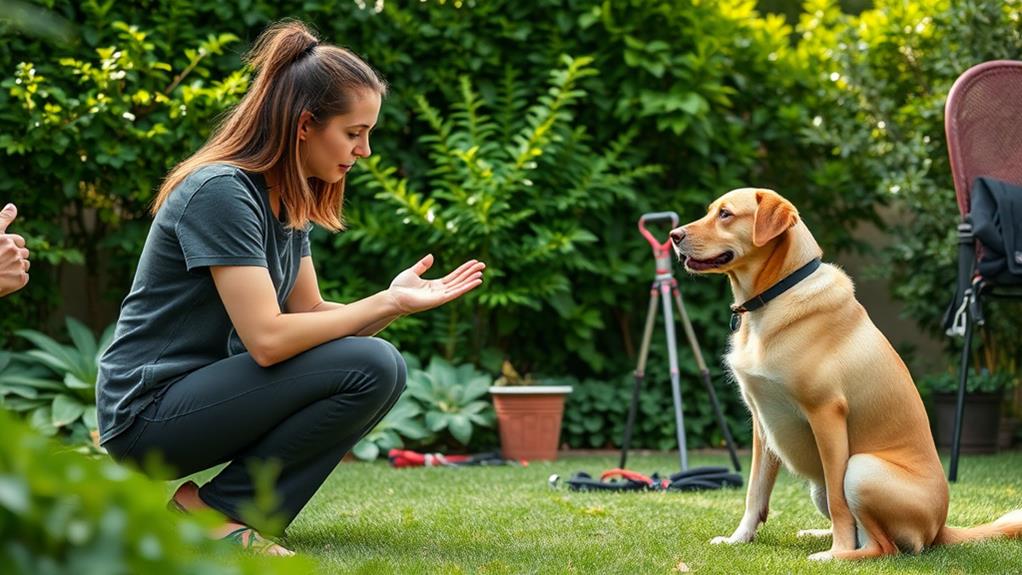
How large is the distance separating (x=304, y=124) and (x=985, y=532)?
2029mm

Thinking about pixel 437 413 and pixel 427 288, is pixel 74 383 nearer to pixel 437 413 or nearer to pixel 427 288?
pixel 437 413

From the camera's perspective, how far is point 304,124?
2715 millimetres

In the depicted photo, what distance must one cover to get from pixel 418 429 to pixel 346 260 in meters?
1.14

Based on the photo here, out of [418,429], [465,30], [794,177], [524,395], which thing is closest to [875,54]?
[794,177]

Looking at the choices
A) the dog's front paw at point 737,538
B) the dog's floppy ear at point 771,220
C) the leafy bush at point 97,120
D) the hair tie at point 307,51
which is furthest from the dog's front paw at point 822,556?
the leafy bush at point 97,120

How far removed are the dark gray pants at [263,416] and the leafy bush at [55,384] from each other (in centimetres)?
268

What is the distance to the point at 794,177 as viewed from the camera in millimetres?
6941

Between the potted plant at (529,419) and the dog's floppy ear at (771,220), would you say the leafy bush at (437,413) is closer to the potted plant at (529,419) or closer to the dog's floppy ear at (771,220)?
the potted plant at (529,419)

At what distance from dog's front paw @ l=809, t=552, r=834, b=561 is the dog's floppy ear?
801mm

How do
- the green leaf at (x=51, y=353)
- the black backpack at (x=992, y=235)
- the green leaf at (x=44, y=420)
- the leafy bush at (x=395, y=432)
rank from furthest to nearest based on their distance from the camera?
the leafy bush at (x=395, y=432) < the green leaf at (x=51, y=353) < the green leaf at (x=44, y=420) < the black backpack at (x=992, y=235)

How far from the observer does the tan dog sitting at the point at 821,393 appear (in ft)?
9.20

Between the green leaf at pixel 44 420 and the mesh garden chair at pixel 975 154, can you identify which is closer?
the mesh garden chair at pixel 975 154

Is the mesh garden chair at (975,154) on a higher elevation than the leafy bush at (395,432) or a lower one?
higher

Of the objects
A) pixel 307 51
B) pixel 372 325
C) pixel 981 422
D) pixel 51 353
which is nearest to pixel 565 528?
pixel 372 325
